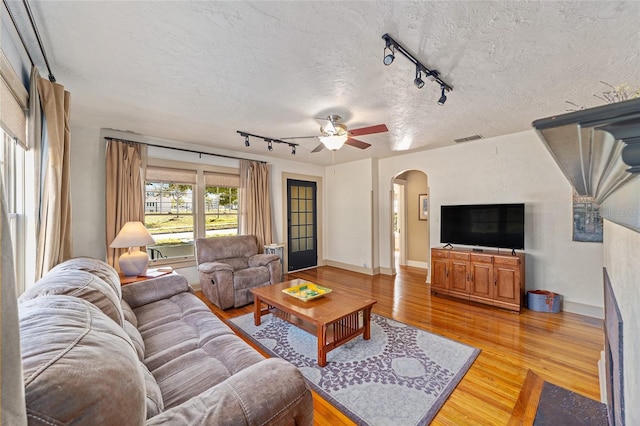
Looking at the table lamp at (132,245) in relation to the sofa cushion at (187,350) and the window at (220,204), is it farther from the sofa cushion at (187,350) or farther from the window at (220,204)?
the window at (220,204)

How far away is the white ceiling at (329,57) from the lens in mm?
1494

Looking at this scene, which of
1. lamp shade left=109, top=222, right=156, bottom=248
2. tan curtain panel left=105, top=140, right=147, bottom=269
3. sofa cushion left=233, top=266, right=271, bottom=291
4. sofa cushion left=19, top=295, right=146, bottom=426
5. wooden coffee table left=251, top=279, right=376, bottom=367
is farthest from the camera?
sofa cushion left=233, top=266, right=271, bottom=291

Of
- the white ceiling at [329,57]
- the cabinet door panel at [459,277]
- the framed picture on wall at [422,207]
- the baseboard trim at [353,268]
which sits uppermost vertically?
the white ceiling at [329,57]

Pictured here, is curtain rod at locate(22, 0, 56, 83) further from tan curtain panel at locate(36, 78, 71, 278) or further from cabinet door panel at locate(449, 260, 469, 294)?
cabinet door panel at locate(449, 260, 469, 294)

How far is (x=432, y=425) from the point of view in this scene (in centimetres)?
169

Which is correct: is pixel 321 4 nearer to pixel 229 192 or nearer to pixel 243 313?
pixel 243 313

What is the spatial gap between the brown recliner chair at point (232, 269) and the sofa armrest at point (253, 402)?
261 cm

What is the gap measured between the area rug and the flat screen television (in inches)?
75.1

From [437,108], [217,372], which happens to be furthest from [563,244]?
[217,372]

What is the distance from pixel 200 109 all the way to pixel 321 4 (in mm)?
1993

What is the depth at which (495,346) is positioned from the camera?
2633 mm

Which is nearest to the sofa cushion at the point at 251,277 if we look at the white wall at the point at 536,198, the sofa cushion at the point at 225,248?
the sofa cushion at the point at 225,248

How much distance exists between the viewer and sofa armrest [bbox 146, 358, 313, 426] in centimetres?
96

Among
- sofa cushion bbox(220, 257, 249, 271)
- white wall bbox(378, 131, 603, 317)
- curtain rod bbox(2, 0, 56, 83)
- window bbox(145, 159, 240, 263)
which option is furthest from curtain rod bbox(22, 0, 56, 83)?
white wall bbox(378, 131, 603, 317)
